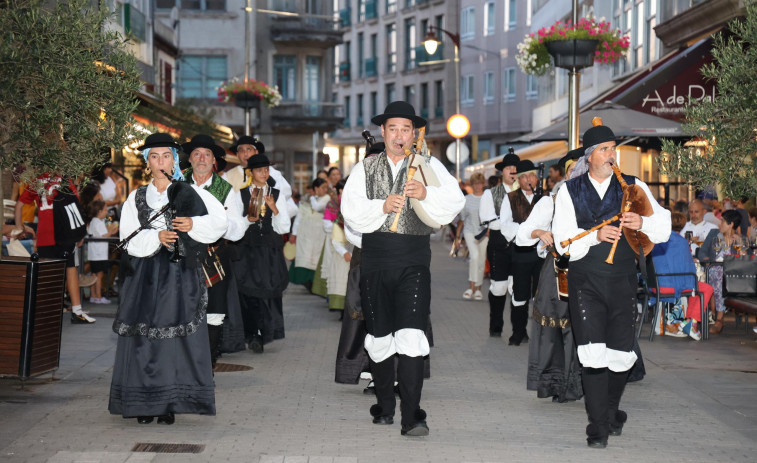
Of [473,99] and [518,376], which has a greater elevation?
[473,99]

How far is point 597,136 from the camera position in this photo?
784 cm

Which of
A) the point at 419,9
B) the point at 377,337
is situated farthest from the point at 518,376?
the point at 419,9

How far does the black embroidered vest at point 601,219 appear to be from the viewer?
7.78 meters

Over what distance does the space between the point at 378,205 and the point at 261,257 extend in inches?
180

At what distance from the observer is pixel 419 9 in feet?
220

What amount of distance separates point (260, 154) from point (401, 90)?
58.8m

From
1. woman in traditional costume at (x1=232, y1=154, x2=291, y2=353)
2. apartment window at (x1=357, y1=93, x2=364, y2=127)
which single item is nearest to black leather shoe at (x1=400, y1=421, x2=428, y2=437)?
woman in traditional costume at (x1=232, y1=154, x2=291, y2=353)

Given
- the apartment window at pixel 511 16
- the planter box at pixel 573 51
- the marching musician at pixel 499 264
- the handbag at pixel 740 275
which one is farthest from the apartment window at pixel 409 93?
the handbag at pixel 740 275

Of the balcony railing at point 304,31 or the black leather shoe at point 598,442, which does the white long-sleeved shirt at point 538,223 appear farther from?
the balcony railing at point 304,31

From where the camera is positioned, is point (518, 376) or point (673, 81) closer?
point (518, 376)

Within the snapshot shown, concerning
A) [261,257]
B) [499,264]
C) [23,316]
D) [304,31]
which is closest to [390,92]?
[304,31]

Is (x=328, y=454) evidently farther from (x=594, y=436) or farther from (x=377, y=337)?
(x=594, y=436)

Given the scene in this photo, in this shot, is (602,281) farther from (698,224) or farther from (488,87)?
(488,87)

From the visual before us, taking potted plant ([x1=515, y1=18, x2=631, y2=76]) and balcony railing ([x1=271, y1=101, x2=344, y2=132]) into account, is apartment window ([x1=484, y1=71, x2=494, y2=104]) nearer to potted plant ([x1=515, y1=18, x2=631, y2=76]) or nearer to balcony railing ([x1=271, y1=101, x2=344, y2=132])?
balcony railing ([x1=271, y1=101, x2=344, y2=132])
